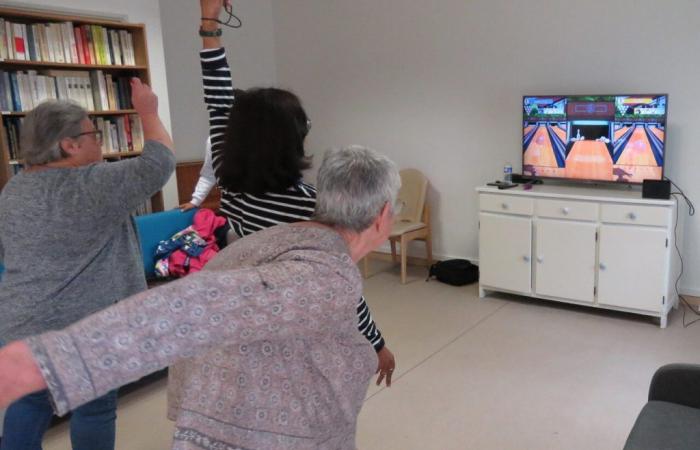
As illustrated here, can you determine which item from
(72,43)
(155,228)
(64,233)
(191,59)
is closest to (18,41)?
(72,43)

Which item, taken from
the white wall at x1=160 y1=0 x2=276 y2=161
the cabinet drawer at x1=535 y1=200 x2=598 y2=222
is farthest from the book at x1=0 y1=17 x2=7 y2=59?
the cabinet drawer at x1=535 y1=200 x2=598 y2=222

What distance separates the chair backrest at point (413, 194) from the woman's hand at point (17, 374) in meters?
4.50

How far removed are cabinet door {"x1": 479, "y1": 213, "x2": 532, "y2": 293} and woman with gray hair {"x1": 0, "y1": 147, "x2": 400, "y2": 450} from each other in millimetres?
3233

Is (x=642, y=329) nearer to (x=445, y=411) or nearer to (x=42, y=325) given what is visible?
(x=445, y=411)

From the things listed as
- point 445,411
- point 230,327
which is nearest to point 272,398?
point 230,327

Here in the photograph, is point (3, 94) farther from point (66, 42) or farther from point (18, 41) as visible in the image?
point (66, 42)

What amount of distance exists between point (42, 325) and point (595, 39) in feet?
13.0

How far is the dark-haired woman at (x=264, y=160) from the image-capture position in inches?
55.9

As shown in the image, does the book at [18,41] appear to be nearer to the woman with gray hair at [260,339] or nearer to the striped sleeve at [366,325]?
the striped sleeve at [366,325]

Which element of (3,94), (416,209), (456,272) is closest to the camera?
(3,94)

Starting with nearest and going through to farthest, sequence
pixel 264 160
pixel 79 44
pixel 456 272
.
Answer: pixel 264 160
pixel 79 44
pixel 456 272

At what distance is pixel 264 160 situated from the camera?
56.1 inches

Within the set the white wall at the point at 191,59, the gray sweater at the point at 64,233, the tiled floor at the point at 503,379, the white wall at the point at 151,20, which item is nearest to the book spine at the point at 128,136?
the white wall at the point at 151,20

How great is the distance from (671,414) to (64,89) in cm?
406
